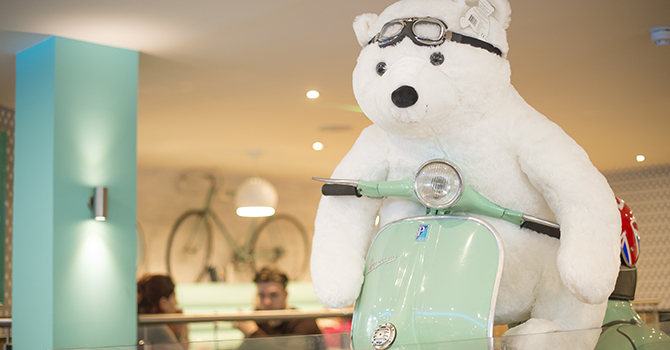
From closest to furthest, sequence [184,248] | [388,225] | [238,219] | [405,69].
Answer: [405,69], [388,225], [184,248], [238,219]

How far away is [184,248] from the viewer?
23.9ft

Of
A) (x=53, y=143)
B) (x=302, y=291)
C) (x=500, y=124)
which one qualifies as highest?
(x=53, y=143)

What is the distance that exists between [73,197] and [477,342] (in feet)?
8.44

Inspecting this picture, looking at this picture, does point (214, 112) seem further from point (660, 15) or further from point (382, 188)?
point (382, 188)

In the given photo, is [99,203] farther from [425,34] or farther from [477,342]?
[477,342]

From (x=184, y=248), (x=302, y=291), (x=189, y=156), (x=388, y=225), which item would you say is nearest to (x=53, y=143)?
(x=388, y=225)

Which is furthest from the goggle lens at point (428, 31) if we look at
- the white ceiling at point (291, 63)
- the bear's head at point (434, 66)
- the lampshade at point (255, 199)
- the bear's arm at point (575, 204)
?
the lampshade at point (255, 199)

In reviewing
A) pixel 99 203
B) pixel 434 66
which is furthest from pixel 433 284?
pixel 99 203

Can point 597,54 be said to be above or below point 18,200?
above

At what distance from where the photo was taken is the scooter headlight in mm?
1165

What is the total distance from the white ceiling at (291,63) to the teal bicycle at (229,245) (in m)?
1.47

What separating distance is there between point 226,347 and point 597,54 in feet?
10.7

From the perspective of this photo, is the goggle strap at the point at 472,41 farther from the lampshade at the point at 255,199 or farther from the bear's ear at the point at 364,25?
the lampshade at the point at 255,199

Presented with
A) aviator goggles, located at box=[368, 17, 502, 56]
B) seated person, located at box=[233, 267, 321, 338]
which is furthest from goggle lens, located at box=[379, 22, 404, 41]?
seated person, located at box=[233, 267, 321, 338]
